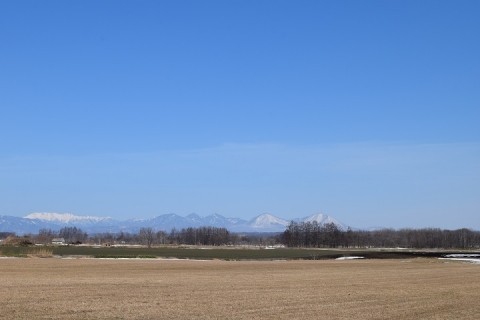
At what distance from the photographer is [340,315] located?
1209 inches

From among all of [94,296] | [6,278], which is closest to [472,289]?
[94,296]

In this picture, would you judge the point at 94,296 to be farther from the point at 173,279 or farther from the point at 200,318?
the point at 173,279

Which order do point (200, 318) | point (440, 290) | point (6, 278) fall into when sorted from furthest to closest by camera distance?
1. point (6, 278)
2. point (440, 290)
3. point (200, 318)

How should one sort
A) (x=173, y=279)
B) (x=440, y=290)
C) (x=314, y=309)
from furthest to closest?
(x=173, y=279)
(x=440, y=290)
(x=314, y=309)

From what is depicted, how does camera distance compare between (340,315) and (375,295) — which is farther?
(375,295)

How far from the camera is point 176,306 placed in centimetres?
3322

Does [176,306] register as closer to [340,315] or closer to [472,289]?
[340,315]

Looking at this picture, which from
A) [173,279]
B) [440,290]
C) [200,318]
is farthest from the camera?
[173,279]

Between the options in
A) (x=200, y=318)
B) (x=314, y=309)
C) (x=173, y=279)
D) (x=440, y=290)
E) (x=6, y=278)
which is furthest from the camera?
(x=173, y=279)

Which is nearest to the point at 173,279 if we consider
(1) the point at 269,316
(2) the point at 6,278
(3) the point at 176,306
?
(2) the point at 6,278

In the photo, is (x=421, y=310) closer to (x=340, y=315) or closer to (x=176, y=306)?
(x=340, y=315)

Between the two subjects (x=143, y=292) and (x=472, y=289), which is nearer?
(x=143, y=292)

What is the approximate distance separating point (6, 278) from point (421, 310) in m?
29.9

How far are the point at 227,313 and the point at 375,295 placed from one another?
13106mm
